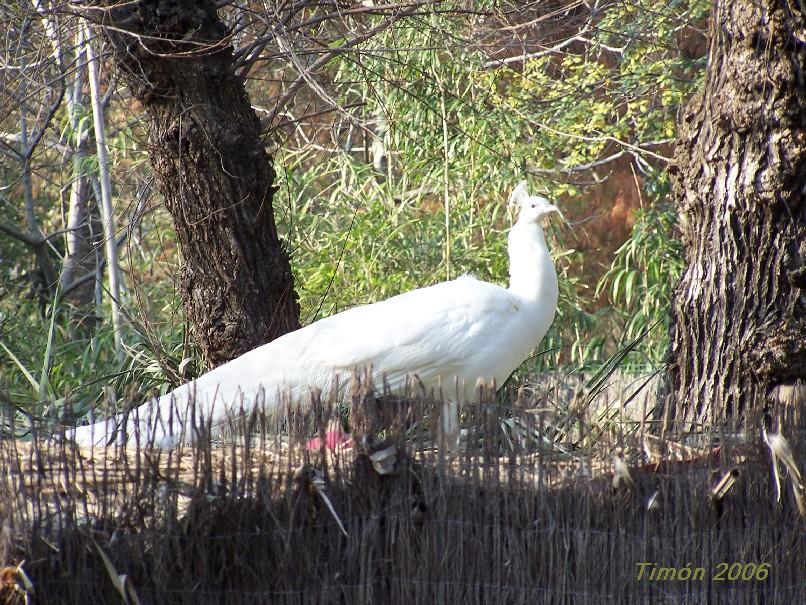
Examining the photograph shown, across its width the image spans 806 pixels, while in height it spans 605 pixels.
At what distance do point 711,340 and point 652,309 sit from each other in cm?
351

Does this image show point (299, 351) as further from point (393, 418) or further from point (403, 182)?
point (403, 182)

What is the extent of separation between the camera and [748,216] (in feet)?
10.3

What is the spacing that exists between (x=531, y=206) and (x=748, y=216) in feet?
4.40

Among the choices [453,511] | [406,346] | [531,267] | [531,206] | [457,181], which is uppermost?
[457,181]

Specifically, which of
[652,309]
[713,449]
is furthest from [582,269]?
[713,449]

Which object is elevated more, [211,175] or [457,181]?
[457,181]

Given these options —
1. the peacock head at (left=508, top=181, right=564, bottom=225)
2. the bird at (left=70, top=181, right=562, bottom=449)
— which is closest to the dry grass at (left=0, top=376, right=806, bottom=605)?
the bird at (left=70, top=181, right=562, bottom=449)

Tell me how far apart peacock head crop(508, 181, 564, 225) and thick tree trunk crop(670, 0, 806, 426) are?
1088 millimetres

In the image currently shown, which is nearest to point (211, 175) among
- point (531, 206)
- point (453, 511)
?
point (531, 206)

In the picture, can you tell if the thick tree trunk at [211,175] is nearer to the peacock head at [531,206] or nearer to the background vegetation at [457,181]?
the peacock head at [531,206]

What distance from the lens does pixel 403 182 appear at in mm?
6793

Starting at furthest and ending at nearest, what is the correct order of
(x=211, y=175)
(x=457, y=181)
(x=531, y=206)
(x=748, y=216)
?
(x=457, y=181), (x=531, y=206), (x=211, y=175), (x=748, y=216)

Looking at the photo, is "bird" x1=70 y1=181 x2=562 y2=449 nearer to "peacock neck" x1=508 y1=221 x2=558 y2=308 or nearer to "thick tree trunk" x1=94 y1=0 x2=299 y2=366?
"peacock neck" x1=508 y1=221 x2=558 y2=308

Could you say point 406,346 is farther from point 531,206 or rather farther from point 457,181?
point 457,181
